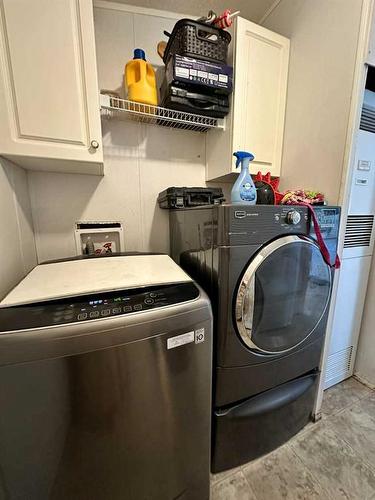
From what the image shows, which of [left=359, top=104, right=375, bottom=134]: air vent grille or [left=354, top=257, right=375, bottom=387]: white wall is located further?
[left=354, top=257, right=375, bottom=387]: white wall

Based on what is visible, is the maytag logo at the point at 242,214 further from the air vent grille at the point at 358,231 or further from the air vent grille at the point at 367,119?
the air vent grille at the point at 367,119

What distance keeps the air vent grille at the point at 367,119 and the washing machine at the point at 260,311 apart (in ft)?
1.95

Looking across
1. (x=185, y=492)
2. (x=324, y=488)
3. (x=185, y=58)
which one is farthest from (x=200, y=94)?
(x=324, y=488)

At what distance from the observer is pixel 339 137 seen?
3.55 ft

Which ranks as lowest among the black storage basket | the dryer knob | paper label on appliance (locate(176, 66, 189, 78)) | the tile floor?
the tile floor

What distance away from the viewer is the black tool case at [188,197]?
53.8 inches

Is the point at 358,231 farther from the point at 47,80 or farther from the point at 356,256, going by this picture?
the point at 47,80

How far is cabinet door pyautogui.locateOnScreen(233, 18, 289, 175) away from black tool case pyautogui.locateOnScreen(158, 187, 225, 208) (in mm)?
311

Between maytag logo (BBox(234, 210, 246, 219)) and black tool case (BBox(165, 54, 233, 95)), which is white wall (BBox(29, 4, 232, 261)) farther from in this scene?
maytag logo (BBox(234, 210, 246, 219))

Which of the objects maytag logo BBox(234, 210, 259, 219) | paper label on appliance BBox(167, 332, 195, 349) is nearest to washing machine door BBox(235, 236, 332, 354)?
maytag logo BBox(234, 210, 259, 219)

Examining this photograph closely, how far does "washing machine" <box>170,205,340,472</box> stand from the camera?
86 cm

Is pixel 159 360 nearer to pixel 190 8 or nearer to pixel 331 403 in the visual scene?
pixel 331 403

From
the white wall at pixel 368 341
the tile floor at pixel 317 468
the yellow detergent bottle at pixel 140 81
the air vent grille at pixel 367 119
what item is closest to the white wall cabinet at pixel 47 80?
the yellow detergent bottle at pixel 140 81

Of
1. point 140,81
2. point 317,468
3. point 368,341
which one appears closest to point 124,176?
point 140,81
